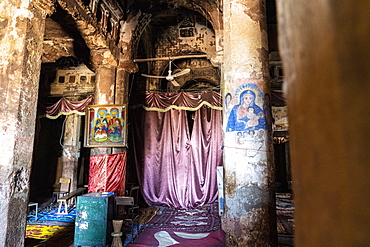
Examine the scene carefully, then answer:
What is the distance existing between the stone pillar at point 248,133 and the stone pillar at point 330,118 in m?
2.34

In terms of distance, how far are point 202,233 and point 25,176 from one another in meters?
3.47

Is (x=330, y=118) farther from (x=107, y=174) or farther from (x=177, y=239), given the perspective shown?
(x=107, y=174)

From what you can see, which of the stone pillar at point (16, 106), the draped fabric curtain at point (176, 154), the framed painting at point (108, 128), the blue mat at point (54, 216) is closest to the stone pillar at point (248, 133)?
the stone pillar at point (16, 106)

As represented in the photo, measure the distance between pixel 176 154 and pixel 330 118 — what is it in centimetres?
801

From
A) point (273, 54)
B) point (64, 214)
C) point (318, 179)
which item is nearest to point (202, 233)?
point (64, 214)

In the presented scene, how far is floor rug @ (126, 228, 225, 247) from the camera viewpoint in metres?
4.43

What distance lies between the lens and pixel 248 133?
8.60 feet

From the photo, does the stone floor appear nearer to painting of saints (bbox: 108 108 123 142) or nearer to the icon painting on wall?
painting of saints (bbox: 108 108 123 142)

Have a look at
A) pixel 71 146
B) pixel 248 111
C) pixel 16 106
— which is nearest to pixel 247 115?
pixel 248 111

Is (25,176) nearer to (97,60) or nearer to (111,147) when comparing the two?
(111,147)

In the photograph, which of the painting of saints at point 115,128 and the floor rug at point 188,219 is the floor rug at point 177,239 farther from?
the painting of saints at point 115,128

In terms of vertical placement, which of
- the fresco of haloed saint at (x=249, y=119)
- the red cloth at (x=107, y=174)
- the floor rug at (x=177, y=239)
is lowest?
the floor rug at (x=177, y=239)

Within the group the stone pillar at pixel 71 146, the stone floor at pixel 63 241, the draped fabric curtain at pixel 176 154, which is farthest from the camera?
the stone pillar at pixel 71 146

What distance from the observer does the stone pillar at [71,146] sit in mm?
9133
